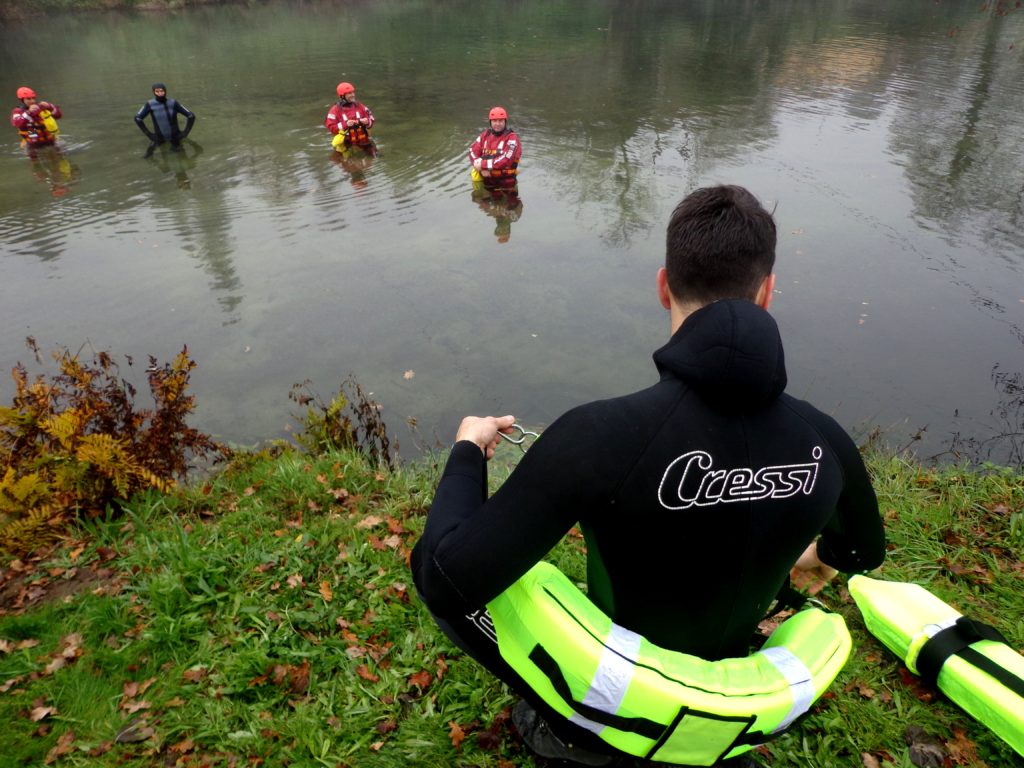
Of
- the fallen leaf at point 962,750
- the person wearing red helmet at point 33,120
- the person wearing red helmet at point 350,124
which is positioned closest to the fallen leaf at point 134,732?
the fallen leaf at point 962,750

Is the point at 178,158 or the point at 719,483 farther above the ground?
the point at 719,483

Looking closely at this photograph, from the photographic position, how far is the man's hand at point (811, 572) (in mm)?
2396

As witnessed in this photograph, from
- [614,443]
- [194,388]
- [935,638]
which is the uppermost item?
[614,443]

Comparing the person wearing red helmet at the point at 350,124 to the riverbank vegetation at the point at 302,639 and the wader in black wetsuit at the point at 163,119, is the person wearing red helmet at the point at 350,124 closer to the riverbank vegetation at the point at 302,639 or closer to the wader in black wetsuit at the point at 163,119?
the wader in black wetsuit at the point at 163,119

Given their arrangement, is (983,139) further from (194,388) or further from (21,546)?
(21,546)

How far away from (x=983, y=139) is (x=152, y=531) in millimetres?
16706

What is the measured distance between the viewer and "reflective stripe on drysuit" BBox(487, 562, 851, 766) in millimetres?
1857

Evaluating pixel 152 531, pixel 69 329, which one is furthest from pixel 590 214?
pixel 152 531

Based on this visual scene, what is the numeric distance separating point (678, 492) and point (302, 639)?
2763 mm

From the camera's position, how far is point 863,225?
419 inches

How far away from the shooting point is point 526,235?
1062 centimetres

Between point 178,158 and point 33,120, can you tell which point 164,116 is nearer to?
point 178,158

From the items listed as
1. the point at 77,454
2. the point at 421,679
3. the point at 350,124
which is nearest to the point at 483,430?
the point at 421,679

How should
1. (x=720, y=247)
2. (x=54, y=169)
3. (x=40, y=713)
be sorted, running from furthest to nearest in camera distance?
1. (x=54, y=169)
2. (x=40, y=713)
3. (x=720, y=247)
